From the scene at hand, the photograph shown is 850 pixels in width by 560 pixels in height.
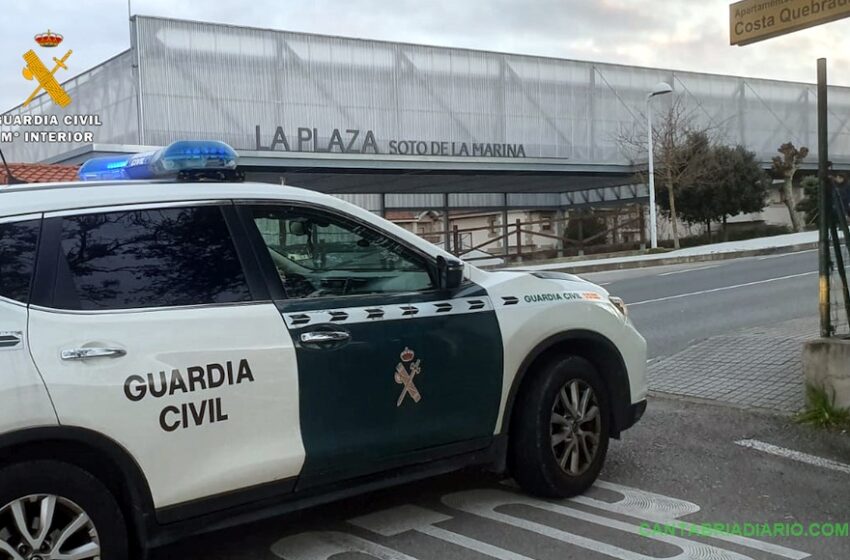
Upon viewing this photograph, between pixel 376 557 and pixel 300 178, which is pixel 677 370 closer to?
pixel 376 557

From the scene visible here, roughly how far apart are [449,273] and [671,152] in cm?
3003

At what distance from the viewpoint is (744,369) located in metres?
8.05

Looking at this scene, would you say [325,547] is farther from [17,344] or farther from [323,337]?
[17,344]

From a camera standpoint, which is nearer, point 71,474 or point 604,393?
point 71,474

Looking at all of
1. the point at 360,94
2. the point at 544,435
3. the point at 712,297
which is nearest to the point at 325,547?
the point at 544,435

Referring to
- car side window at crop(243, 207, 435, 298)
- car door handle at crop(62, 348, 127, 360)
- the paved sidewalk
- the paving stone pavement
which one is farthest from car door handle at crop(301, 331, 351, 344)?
the paved sidewalk

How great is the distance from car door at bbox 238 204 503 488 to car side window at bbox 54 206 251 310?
0.63ft

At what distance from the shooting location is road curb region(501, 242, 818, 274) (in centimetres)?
2519

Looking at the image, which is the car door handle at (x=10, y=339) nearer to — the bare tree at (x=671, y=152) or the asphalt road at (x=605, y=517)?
the asphalt road at (x=605, y=517)

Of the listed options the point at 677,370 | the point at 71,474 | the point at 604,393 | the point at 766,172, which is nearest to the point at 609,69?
the point at 766,172

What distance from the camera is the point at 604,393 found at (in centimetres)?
496

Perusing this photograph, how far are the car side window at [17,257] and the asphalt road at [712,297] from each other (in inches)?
295

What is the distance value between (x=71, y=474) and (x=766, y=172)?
3854 centimetres

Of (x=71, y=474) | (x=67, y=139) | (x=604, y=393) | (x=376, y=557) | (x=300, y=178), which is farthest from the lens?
(x=300, y=178)
